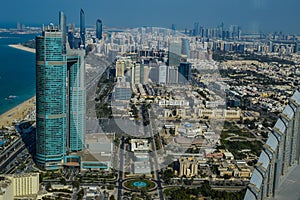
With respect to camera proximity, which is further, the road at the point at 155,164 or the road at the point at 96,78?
the road at the point at 96,78

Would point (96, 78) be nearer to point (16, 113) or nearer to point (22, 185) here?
point (16, 113)

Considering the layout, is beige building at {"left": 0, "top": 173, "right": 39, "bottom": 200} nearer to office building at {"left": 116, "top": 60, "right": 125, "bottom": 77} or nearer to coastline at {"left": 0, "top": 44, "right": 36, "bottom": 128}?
coastline at {"left": 0, "top": 44, "right": 36, "bottom": 128}

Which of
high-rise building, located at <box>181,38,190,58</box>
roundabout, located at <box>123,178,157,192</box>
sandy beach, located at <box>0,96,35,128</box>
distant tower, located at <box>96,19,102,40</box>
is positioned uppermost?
distant tower, located at <box>96,19,102,40</box>

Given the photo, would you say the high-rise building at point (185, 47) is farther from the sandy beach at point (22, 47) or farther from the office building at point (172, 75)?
the sandy beach at point (22, 47)

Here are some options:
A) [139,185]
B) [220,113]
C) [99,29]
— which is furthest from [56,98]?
[99,29]

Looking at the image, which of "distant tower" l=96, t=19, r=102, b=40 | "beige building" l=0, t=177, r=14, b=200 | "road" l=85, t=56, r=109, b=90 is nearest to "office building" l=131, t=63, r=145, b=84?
"road" l=85, t=56, r=109, b=90

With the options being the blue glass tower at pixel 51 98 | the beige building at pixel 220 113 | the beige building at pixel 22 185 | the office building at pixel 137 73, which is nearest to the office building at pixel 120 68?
the office building at pixel 137 73

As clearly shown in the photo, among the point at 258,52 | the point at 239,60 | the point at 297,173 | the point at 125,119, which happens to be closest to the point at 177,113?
the point at 125,119
